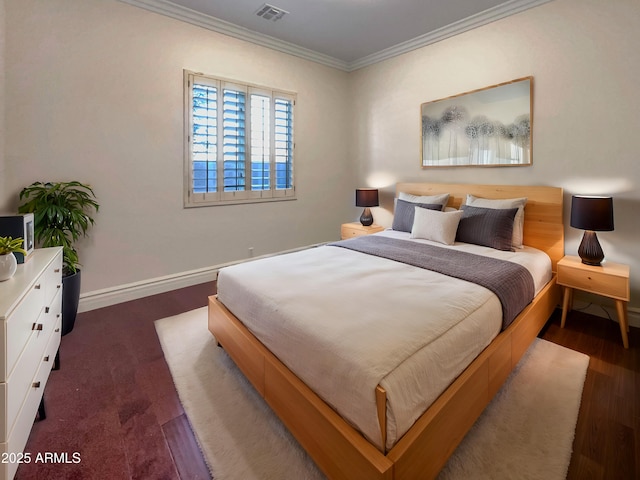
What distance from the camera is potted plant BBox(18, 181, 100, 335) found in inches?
95.7

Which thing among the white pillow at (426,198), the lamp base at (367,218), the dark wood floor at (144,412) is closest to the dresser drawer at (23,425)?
the dark wood floor at (144,412)

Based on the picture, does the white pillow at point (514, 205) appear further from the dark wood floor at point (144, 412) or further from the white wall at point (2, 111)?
the white wall at point (2, 111)

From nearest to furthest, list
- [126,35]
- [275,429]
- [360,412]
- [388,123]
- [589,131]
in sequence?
[360,412], [275,429], [589,131], [126,35], [388,123]

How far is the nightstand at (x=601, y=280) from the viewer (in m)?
2.35

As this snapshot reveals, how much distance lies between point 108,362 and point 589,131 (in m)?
4.22

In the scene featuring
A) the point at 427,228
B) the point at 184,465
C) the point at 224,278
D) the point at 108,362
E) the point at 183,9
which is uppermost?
the point at 183,9

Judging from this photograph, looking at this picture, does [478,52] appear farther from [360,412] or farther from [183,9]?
[360,412]

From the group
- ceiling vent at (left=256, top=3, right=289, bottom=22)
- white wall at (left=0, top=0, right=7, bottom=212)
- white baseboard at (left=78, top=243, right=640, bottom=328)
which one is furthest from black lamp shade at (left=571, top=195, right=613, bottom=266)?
white wall at (left=0, top=0, right=7, bottom=212)

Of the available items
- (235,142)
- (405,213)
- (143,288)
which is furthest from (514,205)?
(143,288)

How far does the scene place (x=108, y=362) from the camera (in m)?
2.19

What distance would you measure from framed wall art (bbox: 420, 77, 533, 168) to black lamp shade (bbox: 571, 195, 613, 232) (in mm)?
782

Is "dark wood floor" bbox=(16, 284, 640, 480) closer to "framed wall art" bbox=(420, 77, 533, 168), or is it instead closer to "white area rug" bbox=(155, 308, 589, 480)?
"white area rug" bbox=(155, 308, 589, 480)

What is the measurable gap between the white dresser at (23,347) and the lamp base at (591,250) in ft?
11.9

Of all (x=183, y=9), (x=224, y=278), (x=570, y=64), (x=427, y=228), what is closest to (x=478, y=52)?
(x=570, y=64)
